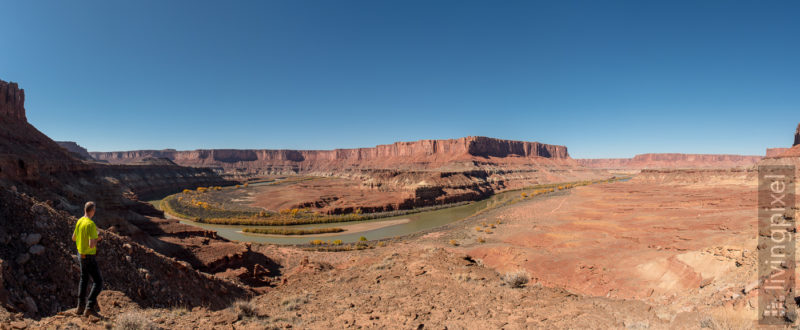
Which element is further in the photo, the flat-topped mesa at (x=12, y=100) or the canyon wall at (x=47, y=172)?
the flat-topped mesa at (x=12, y=100)

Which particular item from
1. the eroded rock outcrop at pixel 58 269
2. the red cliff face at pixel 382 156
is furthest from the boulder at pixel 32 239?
the red cliff face at pixel 382 156

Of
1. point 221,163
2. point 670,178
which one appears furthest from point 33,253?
point 221,163

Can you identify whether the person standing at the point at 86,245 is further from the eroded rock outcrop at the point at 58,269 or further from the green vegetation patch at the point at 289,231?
the green vegetation patch at the point at 289,231

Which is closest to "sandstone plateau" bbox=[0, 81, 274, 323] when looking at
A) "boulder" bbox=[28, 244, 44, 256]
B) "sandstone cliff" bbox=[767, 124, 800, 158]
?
"boulder" bbox=[28, 244, 44, 256]

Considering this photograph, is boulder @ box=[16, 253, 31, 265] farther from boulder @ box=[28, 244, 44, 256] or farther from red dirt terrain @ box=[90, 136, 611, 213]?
red dirt terrain @ box=[90, 136, 611, 213]

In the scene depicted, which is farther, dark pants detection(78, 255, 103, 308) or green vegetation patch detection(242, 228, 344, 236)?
green vegetation patch detection(242, 228, 344, 236)

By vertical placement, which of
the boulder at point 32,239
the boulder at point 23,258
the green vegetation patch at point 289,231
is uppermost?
the boulder at point 32,239

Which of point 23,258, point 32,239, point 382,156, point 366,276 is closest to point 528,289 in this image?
point 366,276
